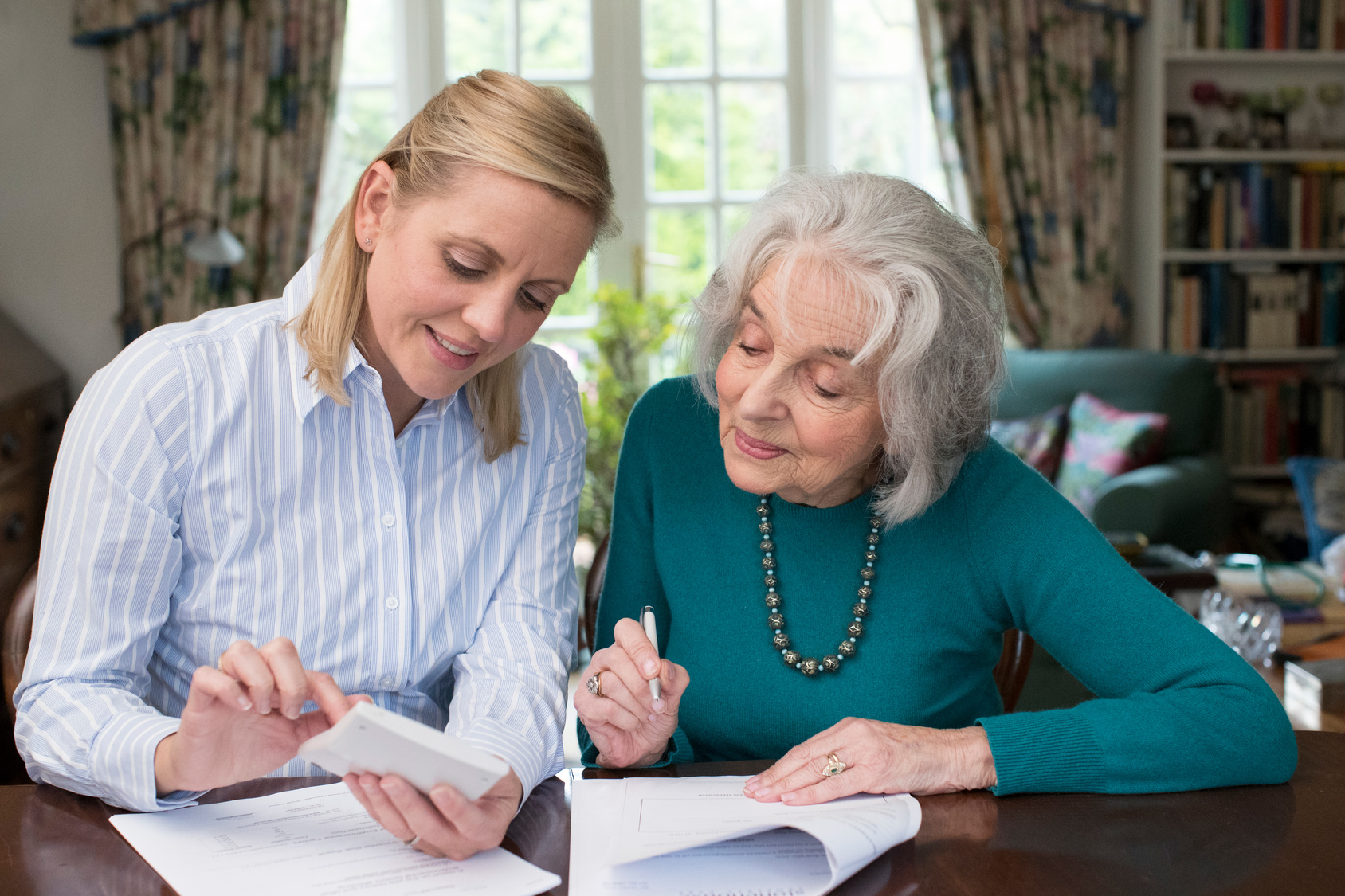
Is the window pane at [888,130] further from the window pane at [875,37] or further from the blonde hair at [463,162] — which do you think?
the blonde hair at [463,162]

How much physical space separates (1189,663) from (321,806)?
32.5 inches

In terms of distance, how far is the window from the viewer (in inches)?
172

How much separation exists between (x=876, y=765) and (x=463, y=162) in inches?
27.1

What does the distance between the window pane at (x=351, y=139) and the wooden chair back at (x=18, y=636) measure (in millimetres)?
3493

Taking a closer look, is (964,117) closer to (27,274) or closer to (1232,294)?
(1232,294)

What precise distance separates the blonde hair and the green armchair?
2720 millimetres

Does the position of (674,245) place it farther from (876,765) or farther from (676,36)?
(876,765)

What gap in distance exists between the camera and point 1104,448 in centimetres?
379

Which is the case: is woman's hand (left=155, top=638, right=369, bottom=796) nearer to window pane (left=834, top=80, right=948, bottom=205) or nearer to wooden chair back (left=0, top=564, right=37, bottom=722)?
wooden chair back (left=0, top=564, right=37, bottom=722)

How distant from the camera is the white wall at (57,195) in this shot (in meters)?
4.04

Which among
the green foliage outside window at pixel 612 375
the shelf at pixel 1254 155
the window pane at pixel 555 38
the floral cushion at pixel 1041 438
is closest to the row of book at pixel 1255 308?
the shelf at pixel 1254 155

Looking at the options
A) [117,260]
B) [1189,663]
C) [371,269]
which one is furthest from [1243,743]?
[117,260]

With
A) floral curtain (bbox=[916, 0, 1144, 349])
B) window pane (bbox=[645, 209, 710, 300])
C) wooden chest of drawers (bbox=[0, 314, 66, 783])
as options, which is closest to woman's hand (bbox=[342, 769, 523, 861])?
wooden chest of drawers (bbox=[0, 314, 66, 783])

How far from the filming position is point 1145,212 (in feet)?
14.6
